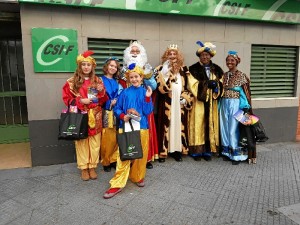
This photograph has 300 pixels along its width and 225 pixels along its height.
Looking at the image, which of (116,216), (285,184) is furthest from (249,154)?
(116,216)

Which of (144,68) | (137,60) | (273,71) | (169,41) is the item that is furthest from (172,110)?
(273,71)

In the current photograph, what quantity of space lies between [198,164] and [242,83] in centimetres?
152

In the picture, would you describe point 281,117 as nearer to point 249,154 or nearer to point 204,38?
point 249,154

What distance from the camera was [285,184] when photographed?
369 cm

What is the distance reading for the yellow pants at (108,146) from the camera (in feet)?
12.9

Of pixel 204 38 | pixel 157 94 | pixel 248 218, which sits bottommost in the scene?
pixel 248 218

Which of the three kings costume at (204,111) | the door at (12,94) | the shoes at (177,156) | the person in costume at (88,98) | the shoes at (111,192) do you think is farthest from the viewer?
the door at (12,94)

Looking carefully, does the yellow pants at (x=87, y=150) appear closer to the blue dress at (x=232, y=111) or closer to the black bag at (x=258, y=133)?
the blue dress at (x=232, y=111)

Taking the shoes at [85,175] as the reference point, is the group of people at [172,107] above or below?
above

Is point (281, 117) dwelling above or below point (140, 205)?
above

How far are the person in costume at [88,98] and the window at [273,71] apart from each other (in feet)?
11.3

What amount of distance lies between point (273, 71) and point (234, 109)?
200 centimetres

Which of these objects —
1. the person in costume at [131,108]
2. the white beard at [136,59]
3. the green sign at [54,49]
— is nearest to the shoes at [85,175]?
the person in costume at [131,108]

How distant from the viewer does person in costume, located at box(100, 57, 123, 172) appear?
12.6ft
